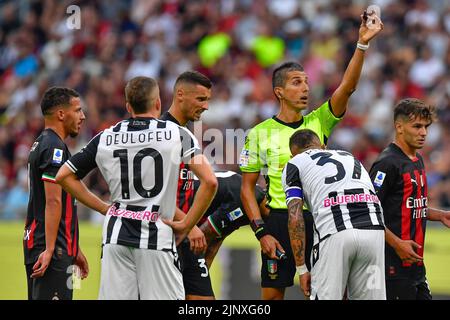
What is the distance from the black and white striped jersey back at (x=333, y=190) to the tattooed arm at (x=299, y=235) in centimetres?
8

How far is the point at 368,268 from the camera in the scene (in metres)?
7.88

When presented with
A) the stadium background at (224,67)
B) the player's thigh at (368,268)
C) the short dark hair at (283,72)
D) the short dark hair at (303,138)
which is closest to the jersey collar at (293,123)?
the short dark hair at (283,72)

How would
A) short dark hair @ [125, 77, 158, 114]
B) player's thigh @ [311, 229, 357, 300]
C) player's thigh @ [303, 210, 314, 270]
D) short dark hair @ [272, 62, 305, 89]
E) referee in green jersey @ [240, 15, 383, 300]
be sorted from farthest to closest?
short dark hair @ [272, 62, 305, 89]
referee in green jersey @ [240, 15, 383, 300]
player's thigh @ [303, 210, 314, 270]
player's thigh @ [311, 229, 357, 300]
short dark hair @ [125, 77, 158, 114]

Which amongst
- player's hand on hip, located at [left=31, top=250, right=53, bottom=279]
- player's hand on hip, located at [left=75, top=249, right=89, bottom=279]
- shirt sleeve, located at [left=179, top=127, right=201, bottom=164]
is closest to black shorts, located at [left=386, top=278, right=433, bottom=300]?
shirt sleeve, located at [left=179, top=127, right=201, bottom=164]

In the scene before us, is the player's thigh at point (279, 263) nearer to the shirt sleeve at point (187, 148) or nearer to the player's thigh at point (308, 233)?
the player's thigh at point (308, 233)

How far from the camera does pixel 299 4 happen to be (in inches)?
708

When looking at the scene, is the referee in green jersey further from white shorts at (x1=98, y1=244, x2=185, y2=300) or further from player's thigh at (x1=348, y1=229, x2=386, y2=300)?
white shorts at (x1=98, y1=244, x2=185, y2=300)

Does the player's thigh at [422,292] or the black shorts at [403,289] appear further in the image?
the player's thigh at [422,292]

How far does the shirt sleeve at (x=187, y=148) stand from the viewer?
7.56m

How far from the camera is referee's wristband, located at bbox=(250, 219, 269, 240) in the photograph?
8.83 meters

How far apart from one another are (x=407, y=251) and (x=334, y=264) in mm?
1015

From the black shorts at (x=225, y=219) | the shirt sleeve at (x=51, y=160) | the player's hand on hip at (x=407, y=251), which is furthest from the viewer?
the black shorts at (x=225, y=219)

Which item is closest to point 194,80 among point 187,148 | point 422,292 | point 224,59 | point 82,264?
point 187,148

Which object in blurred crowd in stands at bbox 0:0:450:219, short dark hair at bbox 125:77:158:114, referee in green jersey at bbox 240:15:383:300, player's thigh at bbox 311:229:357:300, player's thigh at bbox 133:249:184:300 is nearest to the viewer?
player's thigh at bbox 133:249:184:300
